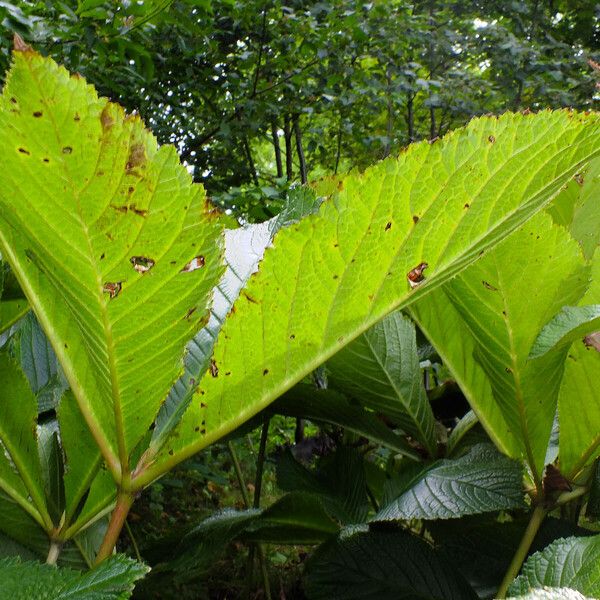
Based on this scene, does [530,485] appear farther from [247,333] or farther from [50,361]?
[50,361]

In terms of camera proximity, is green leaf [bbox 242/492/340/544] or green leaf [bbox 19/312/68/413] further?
green leaf [bbox 19/312/68/413]

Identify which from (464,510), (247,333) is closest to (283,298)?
(247,333)

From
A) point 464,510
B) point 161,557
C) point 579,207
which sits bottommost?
point 161,557

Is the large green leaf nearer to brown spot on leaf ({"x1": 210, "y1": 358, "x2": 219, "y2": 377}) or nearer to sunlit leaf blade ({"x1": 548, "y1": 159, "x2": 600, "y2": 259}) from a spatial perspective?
brown spot on leaf ({"x1": 210, "y1": 358, "x2": 219, "y2": 377})

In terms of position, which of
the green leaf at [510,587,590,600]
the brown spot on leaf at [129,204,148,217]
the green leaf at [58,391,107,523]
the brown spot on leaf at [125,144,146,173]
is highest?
the brown spot on leaf at [125,144,146,173]

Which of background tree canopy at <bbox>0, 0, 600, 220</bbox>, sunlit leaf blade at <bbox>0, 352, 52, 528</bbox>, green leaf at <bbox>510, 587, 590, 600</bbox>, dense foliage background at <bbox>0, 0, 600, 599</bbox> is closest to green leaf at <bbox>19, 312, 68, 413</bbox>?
dense foliage background at <bbox>0, 0, 600, 599</bbox>

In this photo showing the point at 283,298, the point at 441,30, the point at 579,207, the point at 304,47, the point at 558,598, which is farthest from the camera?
the point at 441,30

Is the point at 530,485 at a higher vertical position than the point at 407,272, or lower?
lower

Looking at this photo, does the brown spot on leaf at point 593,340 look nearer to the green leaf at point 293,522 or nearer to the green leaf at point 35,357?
the green leaf at point 293,522
